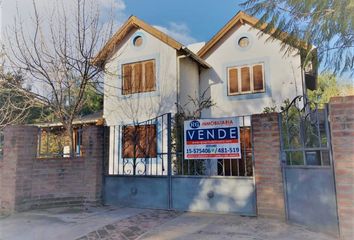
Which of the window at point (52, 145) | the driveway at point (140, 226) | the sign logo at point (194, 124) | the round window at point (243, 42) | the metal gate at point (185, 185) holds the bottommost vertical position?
the driveway at point (140, 226)

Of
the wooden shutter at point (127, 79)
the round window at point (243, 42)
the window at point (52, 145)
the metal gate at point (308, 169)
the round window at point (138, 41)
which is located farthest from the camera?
the round window at point (243, 42)

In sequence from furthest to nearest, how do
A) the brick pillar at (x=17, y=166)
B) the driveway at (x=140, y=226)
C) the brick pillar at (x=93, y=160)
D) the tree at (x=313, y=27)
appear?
the brick pillar at (x=93, y=160) < the brick pillar at (x=17, y=166) < the tree at (x=313, y=27) < the driveway at (x=140, y=226)

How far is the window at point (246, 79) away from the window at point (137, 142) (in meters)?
5.42

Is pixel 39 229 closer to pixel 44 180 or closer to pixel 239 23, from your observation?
pixel 44 180

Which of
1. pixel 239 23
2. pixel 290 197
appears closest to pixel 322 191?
pixel 290 197

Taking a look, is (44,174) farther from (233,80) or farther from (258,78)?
(258,78)

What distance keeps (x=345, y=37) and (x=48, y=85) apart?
8.10 metres

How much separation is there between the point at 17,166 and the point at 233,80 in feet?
30.1

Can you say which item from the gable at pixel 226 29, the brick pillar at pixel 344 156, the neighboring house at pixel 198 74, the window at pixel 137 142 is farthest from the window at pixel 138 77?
the brick pillar at pixel 344 156

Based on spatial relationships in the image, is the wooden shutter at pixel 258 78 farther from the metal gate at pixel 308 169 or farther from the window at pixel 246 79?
the metal gate at pixel 308 169

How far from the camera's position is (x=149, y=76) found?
1188 cm

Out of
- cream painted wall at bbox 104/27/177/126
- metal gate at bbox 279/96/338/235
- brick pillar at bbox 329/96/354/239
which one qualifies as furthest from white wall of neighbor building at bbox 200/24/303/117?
brick pillar at bbox 329/96/354/239

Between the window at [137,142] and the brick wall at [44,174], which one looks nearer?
the brick wall at [44,174]

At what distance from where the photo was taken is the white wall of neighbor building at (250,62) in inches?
451
